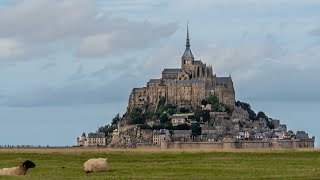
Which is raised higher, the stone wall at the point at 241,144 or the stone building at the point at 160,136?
the stone building at the point at 160,136

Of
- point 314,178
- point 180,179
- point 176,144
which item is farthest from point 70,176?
point 176,144

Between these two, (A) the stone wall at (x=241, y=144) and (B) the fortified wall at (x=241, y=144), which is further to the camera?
(B) the fortified wall at (x=241, y=144)

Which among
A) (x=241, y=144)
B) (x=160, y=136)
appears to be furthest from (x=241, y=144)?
(x=160, y=136)

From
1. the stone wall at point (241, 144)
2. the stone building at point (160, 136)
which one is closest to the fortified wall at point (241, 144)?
the stone wall at point (241, 144)

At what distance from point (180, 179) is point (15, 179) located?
20.4 ft

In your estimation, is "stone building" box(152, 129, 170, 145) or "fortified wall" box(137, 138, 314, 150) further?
"stone building" box(152, 129, 170, 145)

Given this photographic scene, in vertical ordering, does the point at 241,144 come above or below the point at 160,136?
below

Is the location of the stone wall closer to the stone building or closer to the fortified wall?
the fortified wall

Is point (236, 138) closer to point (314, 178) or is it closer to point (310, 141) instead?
point (310, 141)

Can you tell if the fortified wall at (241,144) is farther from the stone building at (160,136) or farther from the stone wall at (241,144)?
the stone building at (160,136)

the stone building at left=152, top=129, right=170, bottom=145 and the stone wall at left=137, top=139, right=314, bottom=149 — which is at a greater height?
the stone building at left=152, top=129, right=170, bottom=145

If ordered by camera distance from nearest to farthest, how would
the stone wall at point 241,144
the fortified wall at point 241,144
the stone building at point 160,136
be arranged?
the stone wall at point 241,144 < the fortified wall at point 241,144 < the stone building at point 160,136

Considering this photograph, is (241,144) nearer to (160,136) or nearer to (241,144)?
(241,144)

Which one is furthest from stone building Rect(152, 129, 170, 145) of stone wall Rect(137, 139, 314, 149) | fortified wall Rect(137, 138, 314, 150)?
stone wall Rect(137, 139, 314, 149)
